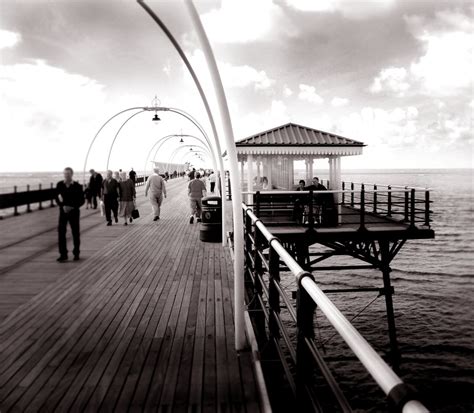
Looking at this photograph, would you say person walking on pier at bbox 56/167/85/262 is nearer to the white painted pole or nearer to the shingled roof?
the white painted pole

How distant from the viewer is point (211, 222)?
1110cm

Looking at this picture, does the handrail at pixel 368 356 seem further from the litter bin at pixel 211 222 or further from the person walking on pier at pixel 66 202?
the litter bin at pixel 211 222

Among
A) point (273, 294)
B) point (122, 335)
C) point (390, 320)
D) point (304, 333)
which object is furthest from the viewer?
point (390, 320)

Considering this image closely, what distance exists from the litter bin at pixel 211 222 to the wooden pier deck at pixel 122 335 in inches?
53.1

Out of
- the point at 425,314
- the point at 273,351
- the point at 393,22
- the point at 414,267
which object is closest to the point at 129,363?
the point at 273,351

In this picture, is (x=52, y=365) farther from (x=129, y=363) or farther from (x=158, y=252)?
(x=158, y=252)

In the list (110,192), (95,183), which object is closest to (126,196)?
(110,192)

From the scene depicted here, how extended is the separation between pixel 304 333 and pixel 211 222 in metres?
8.68

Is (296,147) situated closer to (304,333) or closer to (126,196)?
(126,196)

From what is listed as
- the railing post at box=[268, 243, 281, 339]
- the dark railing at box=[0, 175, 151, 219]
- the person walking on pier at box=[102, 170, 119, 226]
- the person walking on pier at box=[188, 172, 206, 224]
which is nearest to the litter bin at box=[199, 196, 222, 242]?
the person walking on pier at box=[188, 172, 206, 224]

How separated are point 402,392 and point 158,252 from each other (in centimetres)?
879

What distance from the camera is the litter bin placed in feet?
36.1

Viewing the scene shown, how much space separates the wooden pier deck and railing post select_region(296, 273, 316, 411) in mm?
956

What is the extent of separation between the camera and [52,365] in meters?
4.14
